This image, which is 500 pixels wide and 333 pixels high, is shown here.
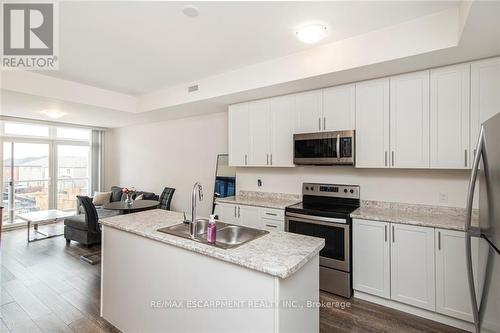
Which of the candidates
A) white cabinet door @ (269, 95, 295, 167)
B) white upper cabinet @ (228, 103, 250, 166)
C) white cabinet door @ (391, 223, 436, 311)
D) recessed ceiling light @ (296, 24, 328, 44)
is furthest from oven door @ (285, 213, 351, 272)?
recessed ceiling light @ (296, 24, 328, 44)

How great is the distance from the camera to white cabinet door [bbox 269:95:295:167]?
11.5 ft

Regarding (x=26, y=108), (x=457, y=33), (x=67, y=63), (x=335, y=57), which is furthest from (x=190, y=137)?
(x=457, y=33)

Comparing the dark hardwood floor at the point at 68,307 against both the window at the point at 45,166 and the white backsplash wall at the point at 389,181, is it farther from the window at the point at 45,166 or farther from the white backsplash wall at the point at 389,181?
the window at the point at 45,166

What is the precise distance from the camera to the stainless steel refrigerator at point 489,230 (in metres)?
1.24

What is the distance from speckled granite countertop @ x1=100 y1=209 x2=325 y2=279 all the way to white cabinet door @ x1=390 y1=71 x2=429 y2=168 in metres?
1.65

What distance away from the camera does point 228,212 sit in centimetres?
379

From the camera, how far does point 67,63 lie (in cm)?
320

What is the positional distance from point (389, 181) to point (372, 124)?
0.73 m

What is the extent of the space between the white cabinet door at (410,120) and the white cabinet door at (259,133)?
161 centimetres

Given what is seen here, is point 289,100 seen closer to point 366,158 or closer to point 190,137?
point 366,158

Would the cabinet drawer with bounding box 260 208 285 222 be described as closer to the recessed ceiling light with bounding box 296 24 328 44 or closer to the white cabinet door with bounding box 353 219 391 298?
the white cabinet door with bounding box 353 219 391 298

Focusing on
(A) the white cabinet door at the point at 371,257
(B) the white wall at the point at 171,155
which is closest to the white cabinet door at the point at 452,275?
(A) the white cabinet door at the point at 371,257

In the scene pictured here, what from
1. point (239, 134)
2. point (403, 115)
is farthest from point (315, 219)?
point (239, 134)

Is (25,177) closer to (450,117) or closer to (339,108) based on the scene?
(339,108)
